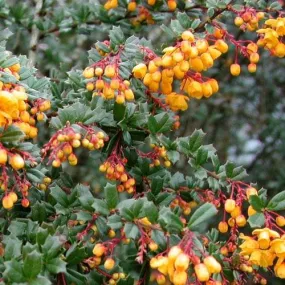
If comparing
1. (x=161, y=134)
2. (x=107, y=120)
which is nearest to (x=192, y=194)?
(x=161, y=134)

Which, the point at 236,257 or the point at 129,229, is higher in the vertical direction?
the point at 129,229

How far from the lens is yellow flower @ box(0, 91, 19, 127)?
143cm

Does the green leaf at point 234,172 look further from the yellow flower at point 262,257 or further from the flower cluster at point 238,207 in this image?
the yellow flower at point 262,257

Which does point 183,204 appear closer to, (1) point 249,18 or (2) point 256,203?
(2) point 256,203

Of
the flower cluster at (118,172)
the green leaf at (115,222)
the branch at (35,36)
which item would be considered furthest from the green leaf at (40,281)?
the branch at (35,36)

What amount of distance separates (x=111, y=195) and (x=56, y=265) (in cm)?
24

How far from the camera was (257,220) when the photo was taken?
1.58 m

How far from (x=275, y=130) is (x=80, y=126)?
7.19 feet

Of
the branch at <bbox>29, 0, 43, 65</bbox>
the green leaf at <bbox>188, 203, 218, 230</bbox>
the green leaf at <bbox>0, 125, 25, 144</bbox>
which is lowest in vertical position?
the branch at <bbox>29, 0, 43, 65</bbox>

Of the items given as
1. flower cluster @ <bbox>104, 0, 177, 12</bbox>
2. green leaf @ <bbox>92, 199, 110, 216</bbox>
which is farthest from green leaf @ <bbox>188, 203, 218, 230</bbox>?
flower cluster @ <bbox>104, 0, 177, 12</bbox>

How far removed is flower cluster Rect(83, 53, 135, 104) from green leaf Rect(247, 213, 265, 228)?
48 centimetres

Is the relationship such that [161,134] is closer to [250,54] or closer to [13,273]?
[250,54]

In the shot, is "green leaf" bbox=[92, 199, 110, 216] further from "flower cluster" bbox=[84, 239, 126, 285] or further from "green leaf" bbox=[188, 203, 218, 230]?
"green leaf" bbox=[188, 203, 218, 230]

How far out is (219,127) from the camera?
397 cm
